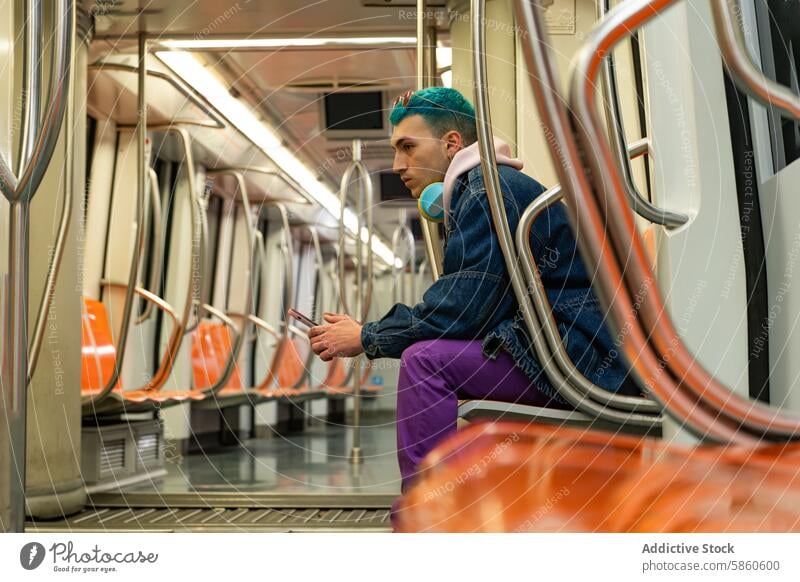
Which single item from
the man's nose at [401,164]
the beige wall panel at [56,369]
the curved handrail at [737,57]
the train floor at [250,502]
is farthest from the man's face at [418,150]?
the beige wall panel at [56,369]

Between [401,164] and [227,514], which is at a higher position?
[401,164]

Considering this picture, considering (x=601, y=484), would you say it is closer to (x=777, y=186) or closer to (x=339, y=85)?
(x=777, y=186)

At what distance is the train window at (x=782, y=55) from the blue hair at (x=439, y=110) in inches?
18.4

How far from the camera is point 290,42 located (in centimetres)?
255

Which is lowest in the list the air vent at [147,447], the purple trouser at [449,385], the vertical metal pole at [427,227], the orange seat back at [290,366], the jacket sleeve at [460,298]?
the orange seat back at [290,366]

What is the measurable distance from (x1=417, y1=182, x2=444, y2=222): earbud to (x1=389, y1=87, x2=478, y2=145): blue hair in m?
0.09

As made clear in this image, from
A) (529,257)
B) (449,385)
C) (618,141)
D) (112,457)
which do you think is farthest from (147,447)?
(618,141)

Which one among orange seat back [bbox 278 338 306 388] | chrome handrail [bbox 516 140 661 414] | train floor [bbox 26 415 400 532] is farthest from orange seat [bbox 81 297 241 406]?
orange seat back [bbox 278 338 306 388]

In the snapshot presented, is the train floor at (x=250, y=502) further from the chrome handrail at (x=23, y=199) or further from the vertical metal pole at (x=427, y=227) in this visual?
the chrome handrail at (x=23, y=199)

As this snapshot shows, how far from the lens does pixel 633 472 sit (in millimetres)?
907

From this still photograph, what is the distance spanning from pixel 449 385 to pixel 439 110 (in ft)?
1.66

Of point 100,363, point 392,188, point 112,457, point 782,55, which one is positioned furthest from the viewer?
point 392,188

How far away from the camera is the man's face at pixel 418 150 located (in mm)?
1468
